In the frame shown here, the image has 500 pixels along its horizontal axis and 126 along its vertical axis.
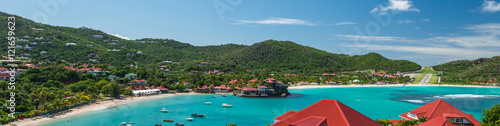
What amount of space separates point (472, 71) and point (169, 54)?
128m

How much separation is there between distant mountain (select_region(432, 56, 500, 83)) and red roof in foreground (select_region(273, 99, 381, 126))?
338ft

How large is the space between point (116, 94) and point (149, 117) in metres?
17.2

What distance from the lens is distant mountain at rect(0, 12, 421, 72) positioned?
9915cm

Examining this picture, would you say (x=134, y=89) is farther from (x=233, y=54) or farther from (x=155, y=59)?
(x=233, y=54)

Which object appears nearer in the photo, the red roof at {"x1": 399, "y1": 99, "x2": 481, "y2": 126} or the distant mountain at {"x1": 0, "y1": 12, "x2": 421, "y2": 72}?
the red roof at {"x1": 399, "y1": 99, "x2": 481, "y2": 126}

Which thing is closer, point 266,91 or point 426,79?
point 266,91

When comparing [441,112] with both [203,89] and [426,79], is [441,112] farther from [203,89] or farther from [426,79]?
[426,79]

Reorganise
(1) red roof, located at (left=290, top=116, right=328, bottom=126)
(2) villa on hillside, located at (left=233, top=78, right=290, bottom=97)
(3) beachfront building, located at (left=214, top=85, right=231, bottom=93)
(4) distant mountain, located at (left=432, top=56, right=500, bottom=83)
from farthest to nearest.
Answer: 1. (4) distant mountain, located at (left=432, top=56, right=500, bottom=83)
2. (3) beachfront building, located at (left=214, top=85, right=231, bottom=93)
3. (2) villa on hillside, located at (left=233, top=78, right=290, bottom=97)
4. (1) red roof, located at (left=290, top=116, right=328, bottom=126)

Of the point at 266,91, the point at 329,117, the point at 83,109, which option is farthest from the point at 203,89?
the point at 329,117

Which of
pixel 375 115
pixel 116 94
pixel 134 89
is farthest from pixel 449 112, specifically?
pixel 134 89

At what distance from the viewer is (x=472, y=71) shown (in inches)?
4124

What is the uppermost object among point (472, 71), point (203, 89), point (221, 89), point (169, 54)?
point (169, 54)

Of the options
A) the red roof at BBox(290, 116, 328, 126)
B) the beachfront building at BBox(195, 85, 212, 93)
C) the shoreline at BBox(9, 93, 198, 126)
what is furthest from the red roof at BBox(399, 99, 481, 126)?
the beachfront building at BBox(195, 85, 212, 93)

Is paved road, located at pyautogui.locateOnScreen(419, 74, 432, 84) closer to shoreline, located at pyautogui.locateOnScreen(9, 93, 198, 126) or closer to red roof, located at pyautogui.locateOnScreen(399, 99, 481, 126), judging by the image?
shoreline, located at pyautogui.locateOnScreen(9, 93, 198, 126)
